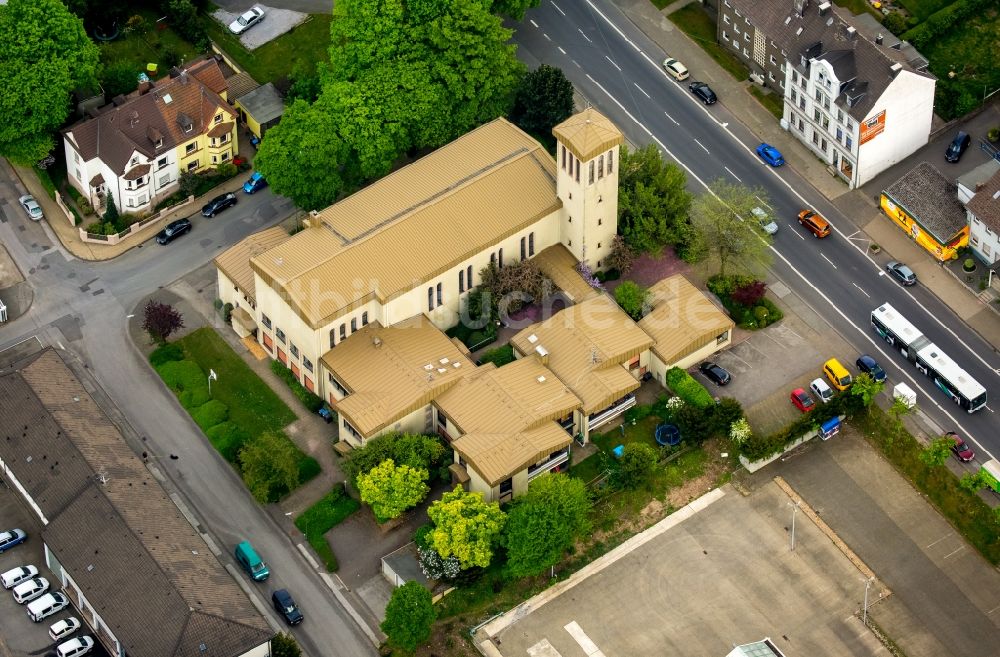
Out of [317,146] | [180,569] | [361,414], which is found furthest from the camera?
[317,146]

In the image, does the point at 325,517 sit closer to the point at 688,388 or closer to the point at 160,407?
the point at 160,407

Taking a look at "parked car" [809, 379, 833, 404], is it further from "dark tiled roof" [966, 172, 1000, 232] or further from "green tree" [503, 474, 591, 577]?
"green tree" [503, 474, 591, 577]

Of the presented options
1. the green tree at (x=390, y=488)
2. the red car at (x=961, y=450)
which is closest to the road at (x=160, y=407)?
the green tree at (x=390, y=488)

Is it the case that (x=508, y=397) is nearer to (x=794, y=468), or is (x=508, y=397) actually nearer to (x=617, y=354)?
(x=617, y=354)

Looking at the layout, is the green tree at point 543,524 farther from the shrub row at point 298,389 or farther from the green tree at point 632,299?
the shrub row at point 298,389

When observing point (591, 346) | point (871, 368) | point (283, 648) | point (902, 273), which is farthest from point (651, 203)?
point (283, 648)

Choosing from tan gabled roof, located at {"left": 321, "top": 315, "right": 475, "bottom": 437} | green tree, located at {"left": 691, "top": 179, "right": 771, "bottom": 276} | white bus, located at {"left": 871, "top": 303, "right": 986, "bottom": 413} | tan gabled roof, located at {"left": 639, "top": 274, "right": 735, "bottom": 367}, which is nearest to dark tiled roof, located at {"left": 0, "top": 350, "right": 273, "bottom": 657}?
tan gabled roof, located at {"left": 321, "top": 315, "right": 475, "bottom": 437}

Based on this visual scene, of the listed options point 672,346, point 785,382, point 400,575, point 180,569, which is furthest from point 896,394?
point 180,569

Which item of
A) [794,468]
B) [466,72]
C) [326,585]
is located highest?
[466,72]
